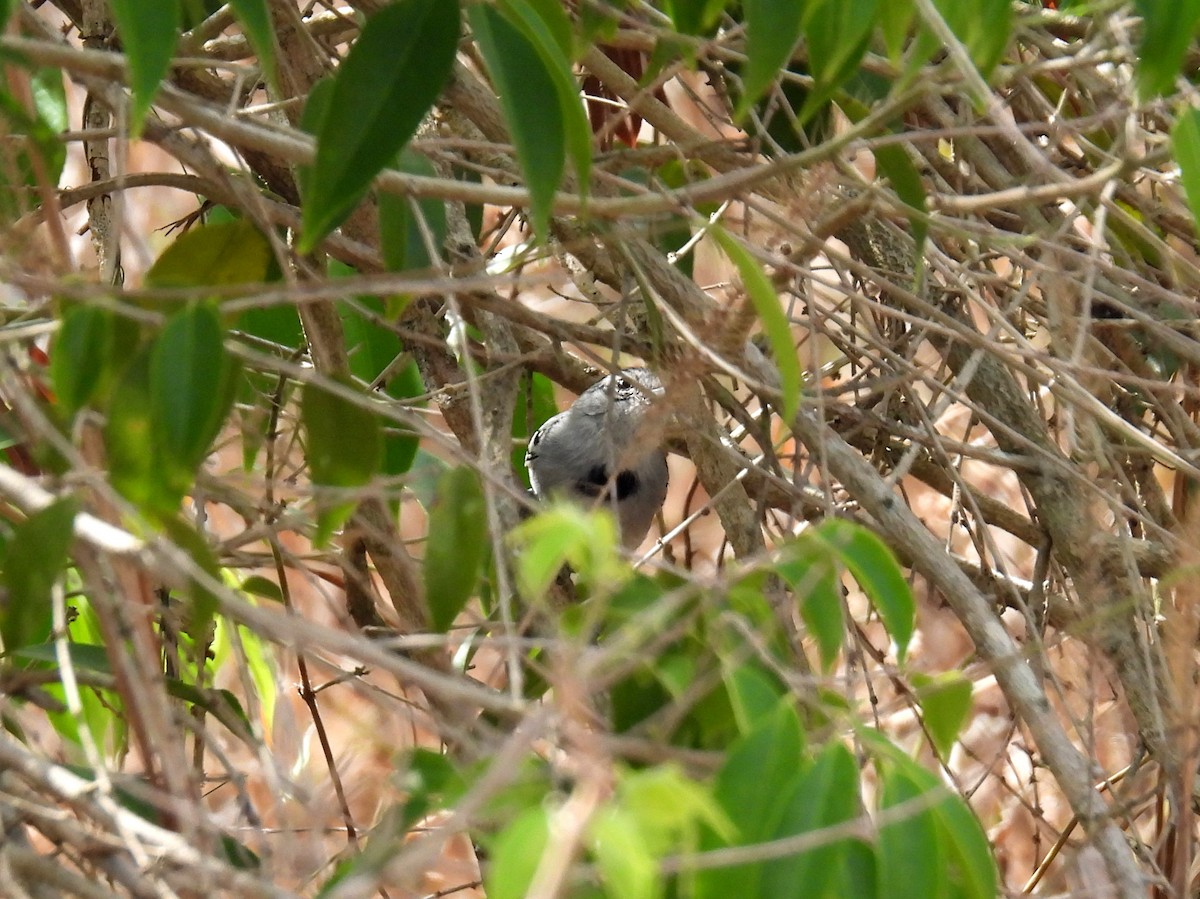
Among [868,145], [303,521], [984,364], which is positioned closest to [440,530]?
[303,521]

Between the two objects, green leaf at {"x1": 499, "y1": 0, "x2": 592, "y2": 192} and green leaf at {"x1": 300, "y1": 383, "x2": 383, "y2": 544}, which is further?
green leaf at {"x1": 300, "y1": 383, "x2": 383, "y2": 544}

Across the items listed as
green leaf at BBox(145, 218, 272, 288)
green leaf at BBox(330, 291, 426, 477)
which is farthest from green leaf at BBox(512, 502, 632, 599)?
green leaf at BBox(330, 291, 426, 477)

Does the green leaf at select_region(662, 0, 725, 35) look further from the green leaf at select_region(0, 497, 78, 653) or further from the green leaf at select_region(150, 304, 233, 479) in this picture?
the green leaf at select_region(0, 497, 78, 653)

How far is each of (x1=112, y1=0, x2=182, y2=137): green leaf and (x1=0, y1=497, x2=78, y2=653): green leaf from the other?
0.26 metres

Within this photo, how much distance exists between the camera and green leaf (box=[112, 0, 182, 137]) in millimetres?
802

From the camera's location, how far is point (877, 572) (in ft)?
2.73

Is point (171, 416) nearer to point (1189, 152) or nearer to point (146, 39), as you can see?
point (146, 39)

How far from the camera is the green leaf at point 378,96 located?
88 cm

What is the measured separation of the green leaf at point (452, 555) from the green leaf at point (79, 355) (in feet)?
0.84

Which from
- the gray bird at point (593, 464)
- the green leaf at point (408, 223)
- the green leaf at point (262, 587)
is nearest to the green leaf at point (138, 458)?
the green leaf at point (408, 223)

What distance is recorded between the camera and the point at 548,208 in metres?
0.88

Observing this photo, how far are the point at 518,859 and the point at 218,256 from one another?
734 millimetres

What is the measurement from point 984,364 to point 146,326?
1.19m

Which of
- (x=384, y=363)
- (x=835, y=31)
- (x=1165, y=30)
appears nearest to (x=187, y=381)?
(x=835, y=31)
